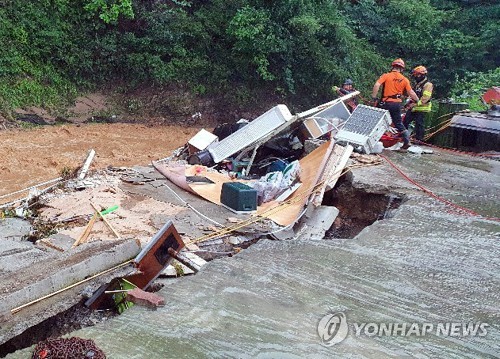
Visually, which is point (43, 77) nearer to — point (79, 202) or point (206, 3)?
point (206, 3)

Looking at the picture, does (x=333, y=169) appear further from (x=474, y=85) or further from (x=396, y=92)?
(x=474, y=85)

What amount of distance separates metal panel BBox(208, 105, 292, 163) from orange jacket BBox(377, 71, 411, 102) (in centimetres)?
186

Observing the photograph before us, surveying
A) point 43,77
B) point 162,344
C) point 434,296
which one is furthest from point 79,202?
point 43,77

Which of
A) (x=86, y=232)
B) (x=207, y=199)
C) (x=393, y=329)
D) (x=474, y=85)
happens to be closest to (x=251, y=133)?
(x=207, y=199)

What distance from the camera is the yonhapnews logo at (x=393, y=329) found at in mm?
3451

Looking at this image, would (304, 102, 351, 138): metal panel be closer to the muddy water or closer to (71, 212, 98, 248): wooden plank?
the muddy water

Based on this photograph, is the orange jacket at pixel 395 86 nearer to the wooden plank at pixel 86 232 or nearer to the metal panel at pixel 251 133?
the metal panel at pixel 251 133

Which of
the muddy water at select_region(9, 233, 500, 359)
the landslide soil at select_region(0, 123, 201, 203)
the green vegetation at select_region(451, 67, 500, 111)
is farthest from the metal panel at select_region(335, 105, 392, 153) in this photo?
the green vegetation at select_region(451, 67, 500, 111)

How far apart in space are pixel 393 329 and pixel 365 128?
464 cm

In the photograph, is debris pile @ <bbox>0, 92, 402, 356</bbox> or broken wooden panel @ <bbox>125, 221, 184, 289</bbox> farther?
debris pile @ <bbox>0, 92, 402, 356</bbox>

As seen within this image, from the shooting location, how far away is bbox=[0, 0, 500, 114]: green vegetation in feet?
47.6

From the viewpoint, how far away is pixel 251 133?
773cm

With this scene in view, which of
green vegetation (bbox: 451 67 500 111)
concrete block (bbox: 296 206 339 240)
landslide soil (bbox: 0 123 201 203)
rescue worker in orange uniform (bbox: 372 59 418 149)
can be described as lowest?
landslide soil (bbox: 0 123 201 203)

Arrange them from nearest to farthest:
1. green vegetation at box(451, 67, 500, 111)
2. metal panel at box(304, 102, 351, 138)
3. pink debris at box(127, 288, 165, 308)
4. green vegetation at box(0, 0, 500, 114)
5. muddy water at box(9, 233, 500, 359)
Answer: muddy water at box(9, 233, 500, 359) → pink debris at box(127, 288, 165, 308) → metal panel at box(304, 102, 351, 138) → green vegetation at box(451, 67, 500, 111) → green vegetation at box(0, 0, 500, 114)
